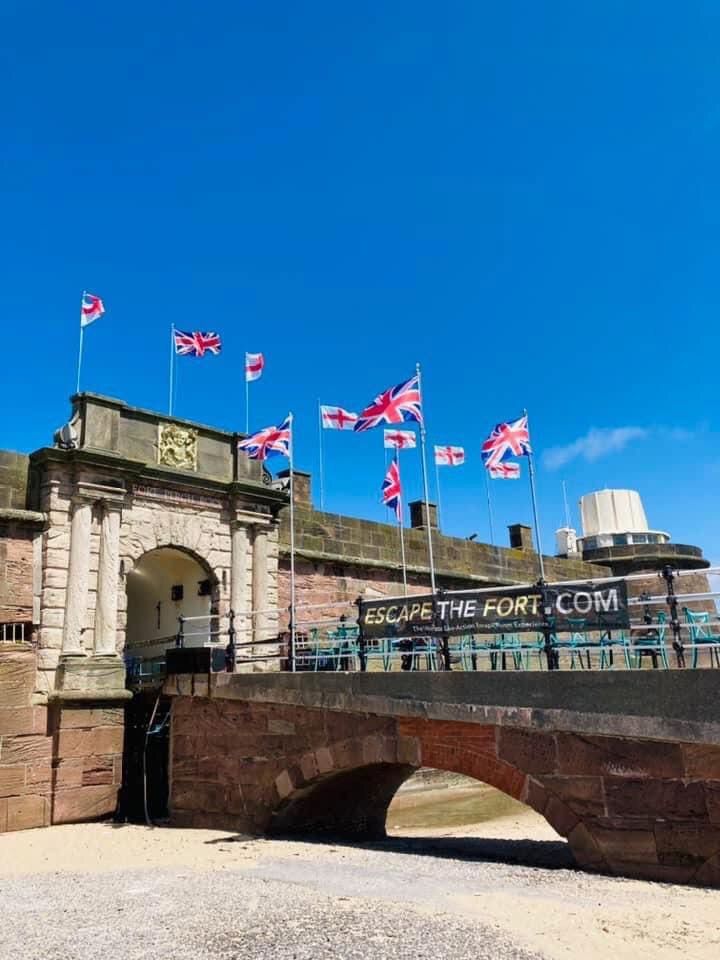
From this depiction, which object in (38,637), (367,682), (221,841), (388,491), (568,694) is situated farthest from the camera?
(388,491)

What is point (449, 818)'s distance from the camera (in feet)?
60.6

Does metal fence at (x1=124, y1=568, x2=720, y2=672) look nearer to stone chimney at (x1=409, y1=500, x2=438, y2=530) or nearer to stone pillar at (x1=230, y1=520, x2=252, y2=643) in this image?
stone pillar at (x1=230, y1=520, x2=252, y2=643)

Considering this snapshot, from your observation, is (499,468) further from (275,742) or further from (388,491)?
(275,742)

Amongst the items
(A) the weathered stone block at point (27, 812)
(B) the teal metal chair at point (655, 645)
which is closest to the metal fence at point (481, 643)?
(B) the teal metal chair at point (655, 645)

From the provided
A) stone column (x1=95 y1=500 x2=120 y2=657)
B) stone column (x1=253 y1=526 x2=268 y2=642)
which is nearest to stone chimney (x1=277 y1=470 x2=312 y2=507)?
stone column (x1=253 y1=526 x2=268 y2=642)

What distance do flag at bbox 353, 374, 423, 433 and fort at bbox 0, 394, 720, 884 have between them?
385 centimetres

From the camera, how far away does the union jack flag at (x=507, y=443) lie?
59.8 ft

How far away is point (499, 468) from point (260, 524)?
624 centimetres

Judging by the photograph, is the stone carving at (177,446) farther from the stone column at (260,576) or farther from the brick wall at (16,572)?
the brick wall at (16,572)

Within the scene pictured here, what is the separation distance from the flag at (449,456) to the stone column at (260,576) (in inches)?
212

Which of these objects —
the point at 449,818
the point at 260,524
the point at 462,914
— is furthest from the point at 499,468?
the point at 462,914

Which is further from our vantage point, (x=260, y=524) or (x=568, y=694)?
(x=260, y=524)

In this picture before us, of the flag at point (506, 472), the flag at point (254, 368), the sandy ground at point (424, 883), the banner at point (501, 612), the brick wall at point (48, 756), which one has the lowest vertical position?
the sandy ground at point (424, 883)

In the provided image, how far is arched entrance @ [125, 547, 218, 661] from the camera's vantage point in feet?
59.7
